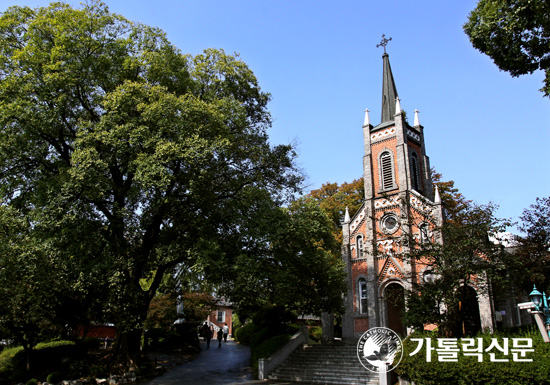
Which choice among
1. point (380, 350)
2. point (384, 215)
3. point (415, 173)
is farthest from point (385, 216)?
point (380, 350)

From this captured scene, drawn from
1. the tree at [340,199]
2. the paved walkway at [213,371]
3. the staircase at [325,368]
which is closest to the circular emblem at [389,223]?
the tree at [340,199]

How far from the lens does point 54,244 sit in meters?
15.6

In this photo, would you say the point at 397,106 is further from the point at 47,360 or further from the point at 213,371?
the point at 47,360

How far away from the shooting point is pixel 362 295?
28859mm

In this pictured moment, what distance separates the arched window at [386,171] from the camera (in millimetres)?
30141

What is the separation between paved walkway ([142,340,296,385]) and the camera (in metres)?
18.0

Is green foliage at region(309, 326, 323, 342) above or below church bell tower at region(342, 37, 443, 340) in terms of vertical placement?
below

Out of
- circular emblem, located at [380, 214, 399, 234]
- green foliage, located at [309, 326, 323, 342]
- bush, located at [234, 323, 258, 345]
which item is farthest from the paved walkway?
circular emblem, located at [380, 214, 399, 234]

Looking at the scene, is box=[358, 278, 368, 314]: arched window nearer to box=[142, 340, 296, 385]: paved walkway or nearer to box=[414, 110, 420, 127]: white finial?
box=[142, 340, 296, 385]: paved walkway

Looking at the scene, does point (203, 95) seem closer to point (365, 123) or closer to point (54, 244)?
point (54, 244)

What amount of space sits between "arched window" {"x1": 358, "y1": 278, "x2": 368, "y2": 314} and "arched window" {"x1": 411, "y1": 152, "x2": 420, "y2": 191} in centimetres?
761

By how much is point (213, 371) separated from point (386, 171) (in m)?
18.2

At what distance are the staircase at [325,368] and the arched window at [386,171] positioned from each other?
41.2 feet

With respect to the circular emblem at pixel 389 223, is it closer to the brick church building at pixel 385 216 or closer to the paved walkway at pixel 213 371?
the brick church building at pixel 385 216
